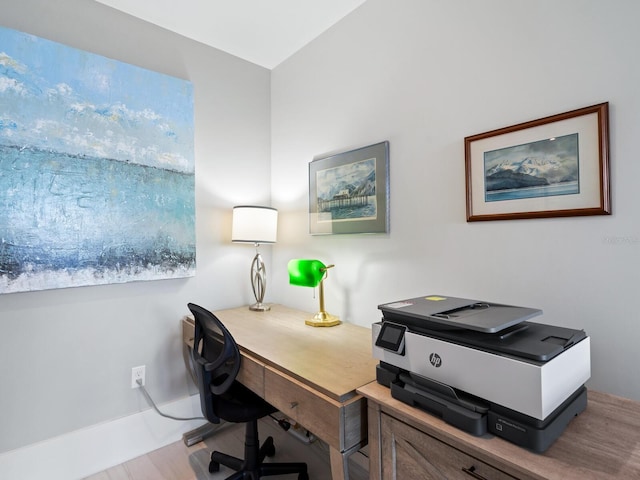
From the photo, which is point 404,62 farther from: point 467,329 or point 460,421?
point 460,421

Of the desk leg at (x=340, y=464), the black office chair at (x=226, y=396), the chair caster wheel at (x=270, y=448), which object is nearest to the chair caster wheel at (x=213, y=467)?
the black office chair at (x=226, y=396)

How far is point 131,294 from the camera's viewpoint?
1.99 metres

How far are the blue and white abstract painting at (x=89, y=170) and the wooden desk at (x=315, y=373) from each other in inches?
28.6

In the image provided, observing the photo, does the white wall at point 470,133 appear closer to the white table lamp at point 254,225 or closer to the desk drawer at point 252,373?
the white table lamp at point 254,225

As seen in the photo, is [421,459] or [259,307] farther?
[259,307]

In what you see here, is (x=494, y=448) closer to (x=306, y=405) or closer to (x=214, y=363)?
(x=306, y=405)

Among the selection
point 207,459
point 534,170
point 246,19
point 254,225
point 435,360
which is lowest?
point 207,459

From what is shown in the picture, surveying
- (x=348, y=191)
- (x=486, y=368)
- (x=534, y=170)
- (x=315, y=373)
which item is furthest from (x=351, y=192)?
(x=486, y=368)

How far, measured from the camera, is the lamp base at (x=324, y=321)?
6.23 ft

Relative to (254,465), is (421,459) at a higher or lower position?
higher

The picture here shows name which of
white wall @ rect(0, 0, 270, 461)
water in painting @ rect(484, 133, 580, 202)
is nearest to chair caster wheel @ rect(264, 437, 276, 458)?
white wall @ rect(0, 0, 270, 461)

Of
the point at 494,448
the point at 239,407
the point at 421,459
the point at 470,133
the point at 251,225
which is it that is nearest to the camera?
the point at 494,448

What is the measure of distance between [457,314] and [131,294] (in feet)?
5.91

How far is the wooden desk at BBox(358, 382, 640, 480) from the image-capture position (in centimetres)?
75
